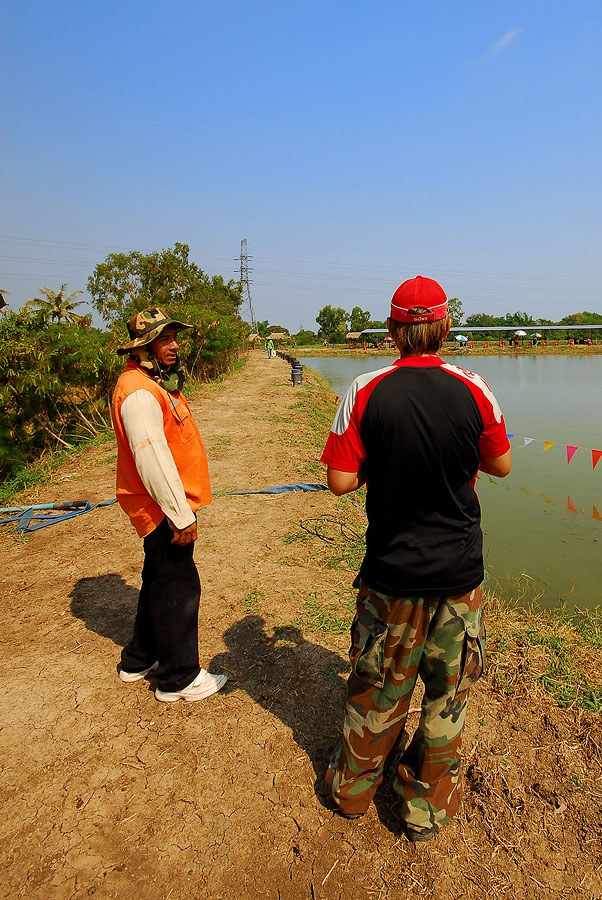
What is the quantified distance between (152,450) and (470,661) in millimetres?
1450

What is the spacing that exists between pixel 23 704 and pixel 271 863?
155cm

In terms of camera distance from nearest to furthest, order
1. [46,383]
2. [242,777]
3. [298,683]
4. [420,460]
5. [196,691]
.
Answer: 1. [420,460]
2. [242,777]
3. [196,691]
4. [298,683]
5. [46,383]

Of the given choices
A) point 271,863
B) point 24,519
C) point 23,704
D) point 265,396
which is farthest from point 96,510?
point 265,396

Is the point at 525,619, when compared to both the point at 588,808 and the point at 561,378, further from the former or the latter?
the point at 561,378

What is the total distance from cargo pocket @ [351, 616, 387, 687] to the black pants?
0.98m

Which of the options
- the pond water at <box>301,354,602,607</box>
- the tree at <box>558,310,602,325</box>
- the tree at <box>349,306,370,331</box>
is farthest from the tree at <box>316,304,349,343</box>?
the pond water at <box>301,354,602,607</box>

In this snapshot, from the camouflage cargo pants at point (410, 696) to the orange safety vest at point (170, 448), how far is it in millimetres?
1047

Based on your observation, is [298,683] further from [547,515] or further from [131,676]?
[547,515]

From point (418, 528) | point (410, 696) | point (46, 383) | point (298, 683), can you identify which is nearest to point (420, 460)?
point (418, 528)

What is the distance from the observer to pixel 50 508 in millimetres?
5281

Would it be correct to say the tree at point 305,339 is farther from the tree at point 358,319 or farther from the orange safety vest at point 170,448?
the orange safety vest at point 170,448

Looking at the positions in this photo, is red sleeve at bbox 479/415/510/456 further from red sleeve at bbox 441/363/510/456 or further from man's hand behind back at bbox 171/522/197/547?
man's hand behind back at bbox 171/522/197/547

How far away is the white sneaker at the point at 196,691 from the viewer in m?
2.44

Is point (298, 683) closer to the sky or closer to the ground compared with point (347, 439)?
closer to the ground
